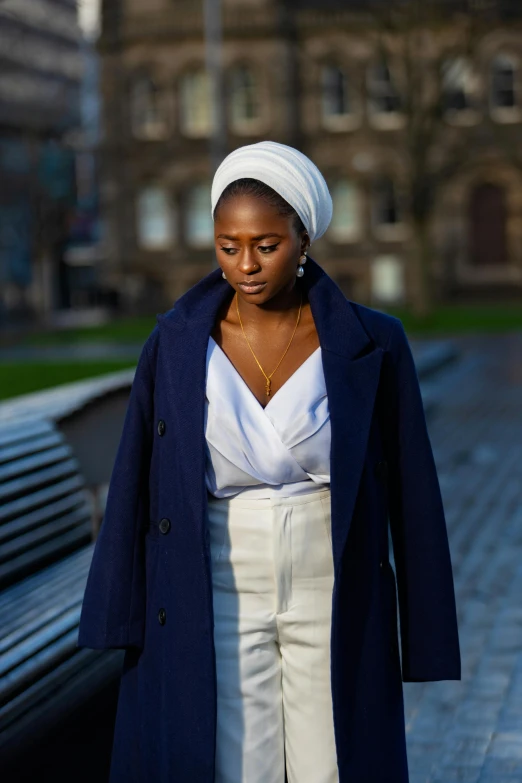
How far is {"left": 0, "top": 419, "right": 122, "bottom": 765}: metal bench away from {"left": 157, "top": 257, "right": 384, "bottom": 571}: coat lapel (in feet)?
4.07

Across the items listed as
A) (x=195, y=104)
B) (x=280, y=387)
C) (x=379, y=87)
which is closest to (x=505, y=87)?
(x=379, y=87)

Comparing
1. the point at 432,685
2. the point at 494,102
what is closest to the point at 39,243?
the point at 494,102

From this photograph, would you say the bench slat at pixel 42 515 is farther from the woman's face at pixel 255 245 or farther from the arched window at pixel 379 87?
the arched window at pixel 379 87

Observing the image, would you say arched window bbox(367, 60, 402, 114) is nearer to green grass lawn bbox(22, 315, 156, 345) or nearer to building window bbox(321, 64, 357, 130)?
building window bbox(321, 64, 357, 130)

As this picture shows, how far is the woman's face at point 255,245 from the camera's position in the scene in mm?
2875

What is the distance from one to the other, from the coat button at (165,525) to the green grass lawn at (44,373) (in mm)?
9931

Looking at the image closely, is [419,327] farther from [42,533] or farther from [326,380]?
[326,380]

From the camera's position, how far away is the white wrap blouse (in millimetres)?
2900

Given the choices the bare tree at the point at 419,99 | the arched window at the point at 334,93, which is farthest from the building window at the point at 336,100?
the bare tree at the point at 419,99

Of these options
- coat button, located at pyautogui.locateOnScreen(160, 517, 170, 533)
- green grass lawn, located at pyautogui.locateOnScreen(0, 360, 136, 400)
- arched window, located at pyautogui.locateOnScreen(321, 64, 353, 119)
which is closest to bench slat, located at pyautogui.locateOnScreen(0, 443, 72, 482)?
coat button, located at pyautogui.locateOnScreen(160, 517, 170, 533)

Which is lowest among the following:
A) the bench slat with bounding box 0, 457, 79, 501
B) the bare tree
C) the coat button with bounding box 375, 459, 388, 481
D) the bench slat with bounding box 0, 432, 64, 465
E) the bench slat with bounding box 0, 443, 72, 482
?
the bench slat with bounding box 0, 457, 79, 501

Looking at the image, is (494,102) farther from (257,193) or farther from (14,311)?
(257,193)

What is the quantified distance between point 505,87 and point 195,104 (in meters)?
10.6

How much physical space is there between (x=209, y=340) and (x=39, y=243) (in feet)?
118
